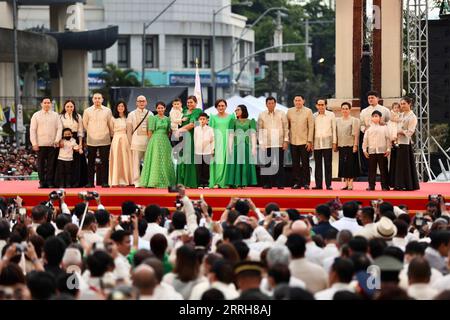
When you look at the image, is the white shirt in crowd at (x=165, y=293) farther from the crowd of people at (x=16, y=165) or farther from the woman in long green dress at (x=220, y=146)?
the crowd of people at (x=16, y=165)

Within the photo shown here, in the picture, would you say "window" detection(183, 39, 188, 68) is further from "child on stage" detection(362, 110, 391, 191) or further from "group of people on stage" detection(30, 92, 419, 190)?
"child on stage" detection(362, 110, 391, 191)

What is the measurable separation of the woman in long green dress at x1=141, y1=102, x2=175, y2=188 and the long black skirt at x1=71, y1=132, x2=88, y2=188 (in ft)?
3.51

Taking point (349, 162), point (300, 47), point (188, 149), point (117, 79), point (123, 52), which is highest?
point (300, 47)

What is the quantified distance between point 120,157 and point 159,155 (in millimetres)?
782

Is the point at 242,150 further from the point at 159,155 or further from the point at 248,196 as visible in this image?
the point at 248,196

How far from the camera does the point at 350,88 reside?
29.1 metres

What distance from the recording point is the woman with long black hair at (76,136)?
77.9 ft

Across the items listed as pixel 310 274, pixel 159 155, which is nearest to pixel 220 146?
pixel 159 155

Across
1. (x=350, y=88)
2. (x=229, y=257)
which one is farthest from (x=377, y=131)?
(x=229, y=257)

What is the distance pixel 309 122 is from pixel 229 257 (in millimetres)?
11403

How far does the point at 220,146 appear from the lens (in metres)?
23.6

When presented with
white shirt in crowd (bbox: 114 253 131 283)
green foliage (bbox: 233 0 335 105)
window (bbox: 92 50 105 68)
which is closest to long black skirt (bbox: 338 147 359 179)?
white shirt in crowd (bbox: 114 253 131 283)

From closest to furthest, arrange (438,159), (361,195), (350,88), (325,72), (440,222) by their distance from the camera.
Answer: (440,222) < (361,195) < (350,88) < (438,159) < (325,72)
